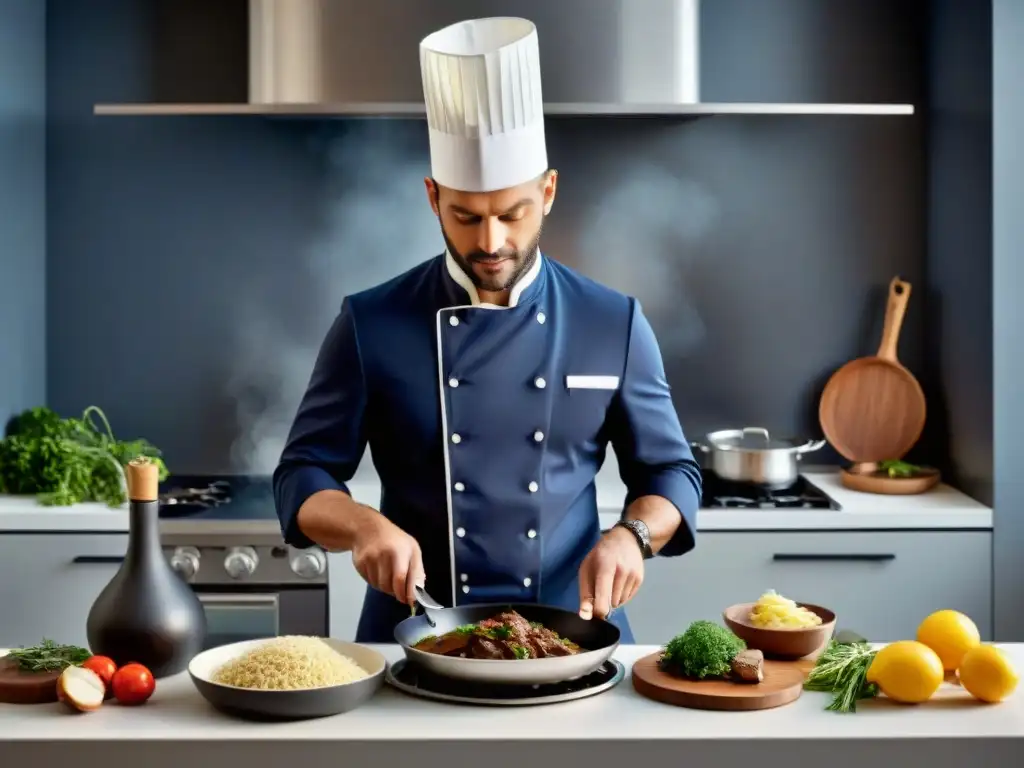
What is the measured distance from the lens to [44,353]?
3.68 metres

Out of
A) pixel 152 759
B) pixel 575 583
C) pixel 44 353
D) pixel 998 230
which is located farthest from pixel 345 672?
pixel 44 353

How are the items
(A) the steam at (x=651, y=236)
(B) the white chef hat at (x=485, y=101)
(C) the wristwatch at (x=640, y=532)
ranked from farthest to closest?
(A) the steam at (x=651, y=236) → (B) the white chef hat at (x=485, y=101) → (C) the wristwatch at (x=640, y=532)

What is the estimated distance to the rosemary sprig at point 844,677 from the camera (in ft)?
5.20

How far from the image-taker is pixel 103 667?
1.59 m

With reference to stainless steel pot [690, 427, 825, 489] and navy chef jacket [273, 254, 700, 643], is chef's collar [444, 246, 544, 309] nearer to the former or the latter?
navy chef jacket [273, 254, 700, 643]

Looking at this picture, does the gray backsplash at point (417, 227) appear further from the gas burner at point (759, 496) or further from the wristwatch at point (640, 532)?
the wristwatch at point (640, 532)

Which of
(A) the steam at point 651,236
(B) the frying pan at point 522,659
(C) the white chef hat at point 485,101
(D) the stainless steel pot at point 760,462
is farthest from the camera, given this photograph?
(A) the steam at point 651,236

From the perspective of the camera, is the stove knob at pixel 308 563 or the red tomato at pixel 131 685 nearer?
the red tomato at pixel 131 685

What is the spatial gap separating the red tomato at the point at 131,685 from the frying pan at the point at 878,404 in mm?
2426

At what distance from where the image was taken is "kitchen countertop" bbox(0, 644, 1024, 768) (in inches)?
57.2

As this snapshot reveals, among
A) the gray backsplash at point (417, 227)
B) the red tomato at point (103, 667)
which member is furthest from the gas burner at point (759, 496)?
the red tomato at point (103, 667)

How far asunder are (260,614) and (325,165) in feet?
4.32

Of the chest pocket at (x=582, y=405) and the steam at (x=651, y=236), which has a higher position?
the steam at (x=651, y=236)

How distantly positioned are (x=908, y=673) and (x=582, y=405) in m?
0.74
